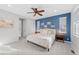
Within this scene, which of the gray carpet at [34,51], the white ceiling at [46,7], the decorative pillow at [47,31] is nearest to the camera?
the gray carpet at [34,51]

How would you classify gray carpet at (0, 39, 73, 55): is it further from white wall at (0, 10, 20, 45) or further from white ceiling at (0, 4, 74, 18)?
white ceiling at (0, 4, 74, 18)

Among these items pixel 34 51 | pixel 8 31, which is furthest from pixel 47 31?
pixel 8 31

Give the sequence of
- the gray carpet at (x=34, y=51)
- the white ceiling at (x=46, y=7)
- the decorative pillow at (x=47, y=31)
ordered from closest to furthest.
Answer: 1. the gray carpet at (x=34, y=51)
2. the white ceiling at (x=46, y=7)
3. the decorative pillow at (x=47, y=31)

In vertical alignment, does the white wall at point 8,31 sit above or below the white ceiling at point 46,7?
below

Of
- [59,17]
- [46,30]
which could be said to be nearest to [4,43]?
[46,30]

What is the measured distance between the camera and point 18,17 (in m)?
5.54

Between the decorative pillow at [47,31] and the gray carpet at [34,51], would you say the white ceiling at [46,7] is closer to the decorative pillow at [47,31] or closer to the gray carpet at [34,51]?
the decorative pillow at [47,31]

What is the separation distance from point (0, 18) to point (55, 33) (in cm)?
302

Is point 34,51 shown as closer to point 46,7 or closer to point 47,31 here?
point 47,31

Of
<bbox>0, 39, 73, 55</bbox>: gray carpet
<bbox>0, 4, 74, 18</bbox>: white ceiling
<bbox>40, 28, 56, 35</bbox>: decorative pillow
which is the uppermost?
<bbox>0, 4, 74, 18</bbox>: white ceiling

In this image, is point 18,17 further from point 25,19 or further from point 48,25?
point 48,25

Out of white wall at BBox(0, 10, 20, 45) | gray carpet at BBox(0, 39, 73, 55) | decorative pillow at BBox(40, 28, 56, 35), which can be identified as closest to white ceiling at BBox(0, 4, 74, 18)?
white wall at BBox(0, 10, 20, 45)

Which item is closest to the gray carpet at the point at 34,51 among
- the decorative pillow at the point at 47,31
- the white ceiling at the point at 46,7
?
the decorative pillow at the point at 47,31

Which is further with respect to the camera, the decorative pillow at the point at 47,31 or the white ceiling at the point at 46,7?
the decorative pillow at the point at 47,31
